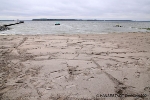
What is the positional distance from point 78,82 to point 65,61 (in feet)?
5.92

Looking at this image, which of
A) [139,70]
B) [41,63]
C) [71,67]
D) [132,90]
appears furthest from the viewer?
[41,63]

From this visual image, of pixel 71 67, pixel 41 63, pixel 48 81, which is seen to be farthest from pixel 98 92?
pixel 41 63

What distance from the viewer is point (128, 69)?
13.9 feet

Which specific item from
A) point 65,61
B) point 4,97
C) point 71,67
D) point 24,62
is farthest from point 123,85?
point 24,62

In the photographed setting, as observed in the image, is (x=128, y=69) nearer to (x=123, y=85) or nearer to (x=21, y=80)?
(x=123, y=85)

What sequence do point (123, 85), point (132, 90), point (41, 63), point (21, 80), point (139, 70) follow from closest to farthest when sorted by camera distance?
point (132, 90) < point (123, 85) < point (21, 80) < point (139, 70) < point (41, 63)

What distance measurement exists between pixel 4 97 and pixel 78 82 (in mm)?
1757

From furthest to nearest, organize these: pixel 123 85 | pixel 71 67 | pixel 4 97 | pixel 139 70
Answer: pixel 71 67 < pixel 139 70 < pixel 123 85 < pixel 4 97

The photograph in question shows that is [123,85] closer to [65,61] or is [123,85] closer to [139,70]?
[139,70]

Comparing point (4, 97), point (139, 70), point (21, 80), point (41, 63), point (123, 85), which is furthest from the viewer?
point (41, 63)

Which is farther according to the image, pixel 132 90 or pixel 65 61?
pixel 65 61

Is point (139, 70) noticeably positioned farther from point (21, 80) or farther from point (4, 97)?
point (4, 97)

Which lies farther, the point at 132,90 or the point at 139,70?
the point at 139,70

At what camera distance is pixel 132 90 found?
118 inches
